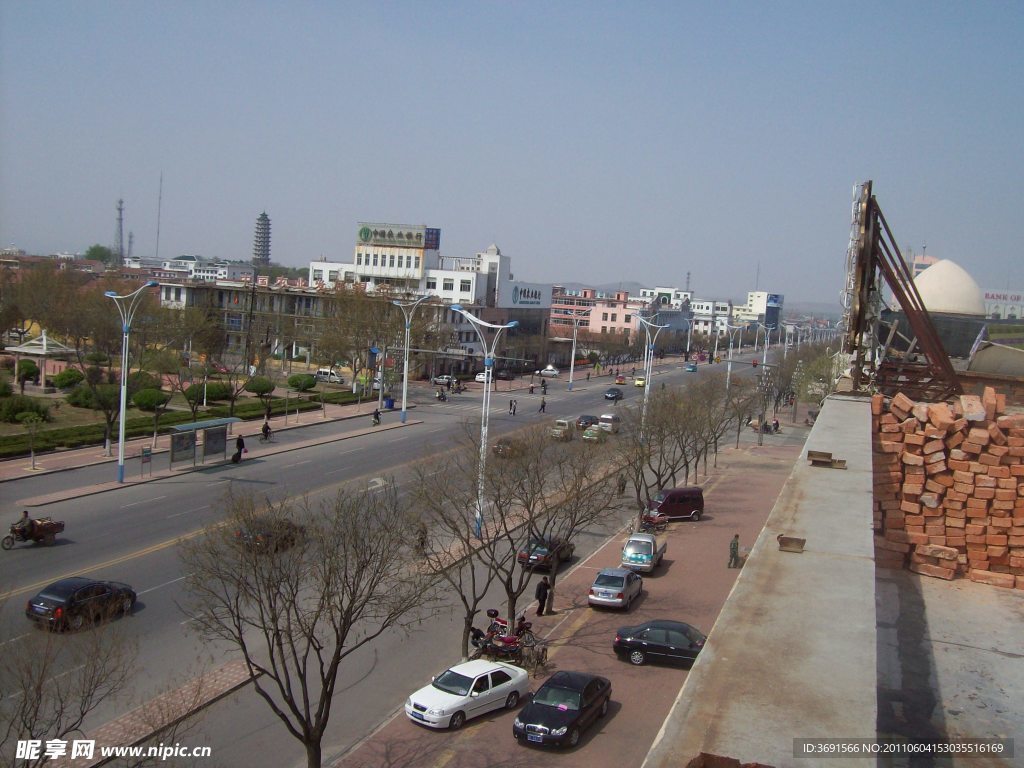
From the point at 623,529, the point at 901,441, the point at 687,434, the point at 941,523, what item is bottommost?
the point at 623,529

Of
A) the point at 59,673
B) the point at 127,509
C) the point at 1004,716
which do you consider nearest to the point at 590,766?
the point at 1004,716

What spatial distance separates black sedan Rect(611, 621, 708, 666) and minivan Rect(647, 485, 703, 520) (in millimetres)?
13038

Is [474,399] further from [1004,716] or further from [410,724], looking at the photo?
[1004,716]

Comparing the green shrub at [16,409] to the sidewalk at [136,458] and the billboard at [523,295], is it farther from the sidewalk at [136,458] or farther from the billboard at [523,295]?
the billboard at [523,295]

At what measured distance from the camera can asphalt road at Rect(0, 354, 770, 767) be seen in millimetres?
13617

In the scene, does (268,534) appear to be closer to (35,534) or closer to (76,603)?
(76,603)

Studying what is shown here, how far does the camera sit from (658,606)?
20812 mm

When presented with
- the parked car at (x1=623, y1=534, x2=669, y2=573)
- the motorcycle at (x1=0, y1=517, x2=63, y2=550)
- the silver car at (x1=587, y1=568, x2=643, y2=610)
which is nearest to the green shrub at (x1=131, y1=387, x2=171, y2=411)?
the motorcycle at (x1=0, y1=517, x2=63, y2=550)

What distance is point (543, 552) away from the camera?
23.6 metres

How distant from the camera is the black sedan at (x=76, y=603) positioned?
608 inches

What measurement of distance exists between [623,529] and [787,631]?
2389 cm

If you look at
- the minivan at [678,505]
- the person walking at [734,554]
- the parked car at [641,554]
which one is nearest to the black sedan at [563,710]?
the parked car at [641,554]

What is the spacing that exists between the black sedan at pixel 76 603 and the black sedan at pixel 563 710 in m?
7.69

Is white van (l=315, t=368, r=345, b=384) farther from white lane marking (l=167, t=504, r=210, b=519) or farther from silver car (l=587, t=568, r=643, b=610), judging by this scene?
silver car (l=587, t=568, r=643, b=610)
